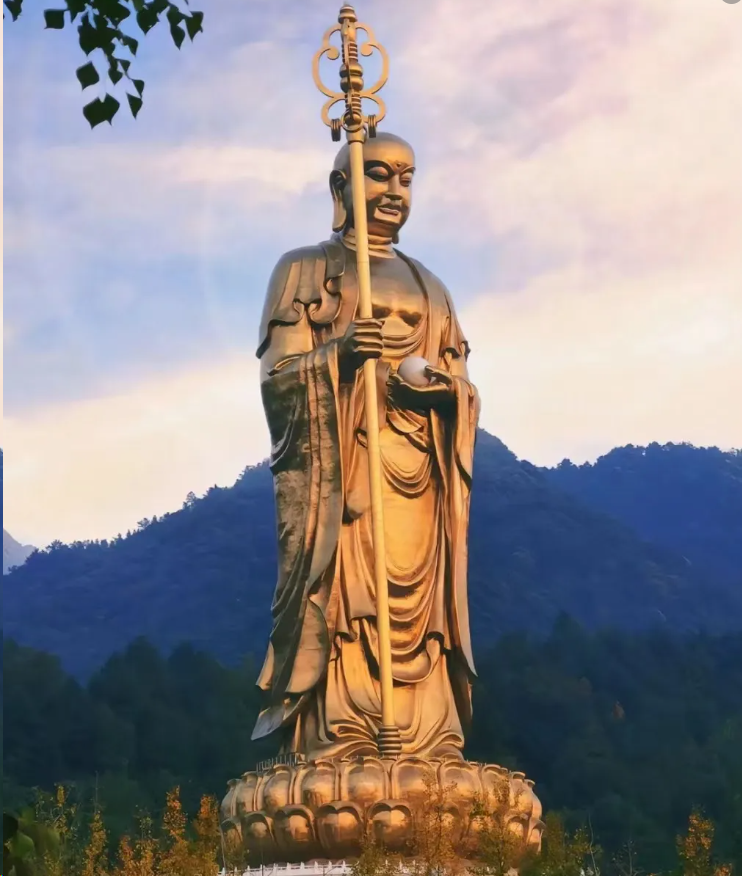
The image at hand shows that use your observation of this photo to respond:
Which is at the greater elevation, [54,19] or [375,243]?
[375,243]

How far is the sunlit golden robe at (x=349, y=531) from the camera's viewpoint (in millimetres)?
7918

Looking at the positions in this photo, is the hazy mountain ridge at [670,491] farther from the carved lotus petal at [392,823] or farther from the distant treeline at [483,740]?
the carved lotus petal at [392,823]

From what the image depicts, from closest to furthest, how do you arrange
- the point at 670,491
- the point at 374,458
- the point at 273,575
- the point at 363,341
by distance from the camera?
1. the point at 374,458
2. the point at 363,341
3. the point at 273,575
4. the point at 670,491

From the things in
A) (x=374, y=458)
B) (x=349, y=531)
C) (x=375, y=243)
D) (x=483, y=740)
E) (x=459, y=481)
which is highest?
(x=375, y=243)

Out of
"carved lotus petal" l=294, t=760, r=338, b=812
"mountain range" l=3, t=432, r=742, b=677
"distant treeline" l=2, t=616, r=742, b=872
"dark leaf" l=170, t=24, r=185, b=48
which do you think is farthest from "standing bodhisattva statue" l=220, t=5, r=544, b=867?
"mountain range" l=3, t=432, r=742, b=677

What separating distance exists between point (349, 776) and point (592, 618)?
26.3 meters

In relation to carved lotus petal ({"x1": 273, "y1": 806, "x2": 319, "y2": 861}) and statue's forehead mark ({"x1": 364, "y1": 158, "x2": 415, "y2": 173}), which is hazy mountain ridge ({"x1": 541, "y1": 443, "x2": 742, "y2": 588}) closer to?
statue's forehead mark ({"x1": 364, "y1": 158, "x2": 415, "y2": 173})

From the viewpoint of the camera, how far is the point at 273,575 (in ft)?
106

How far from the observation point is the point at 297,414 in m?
8.12

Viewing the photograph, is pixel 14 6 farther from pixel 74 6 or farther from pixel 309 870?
pixel 309 870

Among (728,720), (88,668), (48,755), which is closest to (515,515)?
(88,668)

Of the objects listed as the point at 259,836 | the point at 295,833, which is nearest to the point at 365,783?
the point at 295,833

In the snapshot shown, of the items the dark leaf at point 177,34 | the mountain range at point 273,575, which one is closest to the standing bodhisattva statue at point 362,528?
the dark leaf at point 177,34

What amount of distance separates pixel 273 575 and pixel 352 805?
83.1 ft
